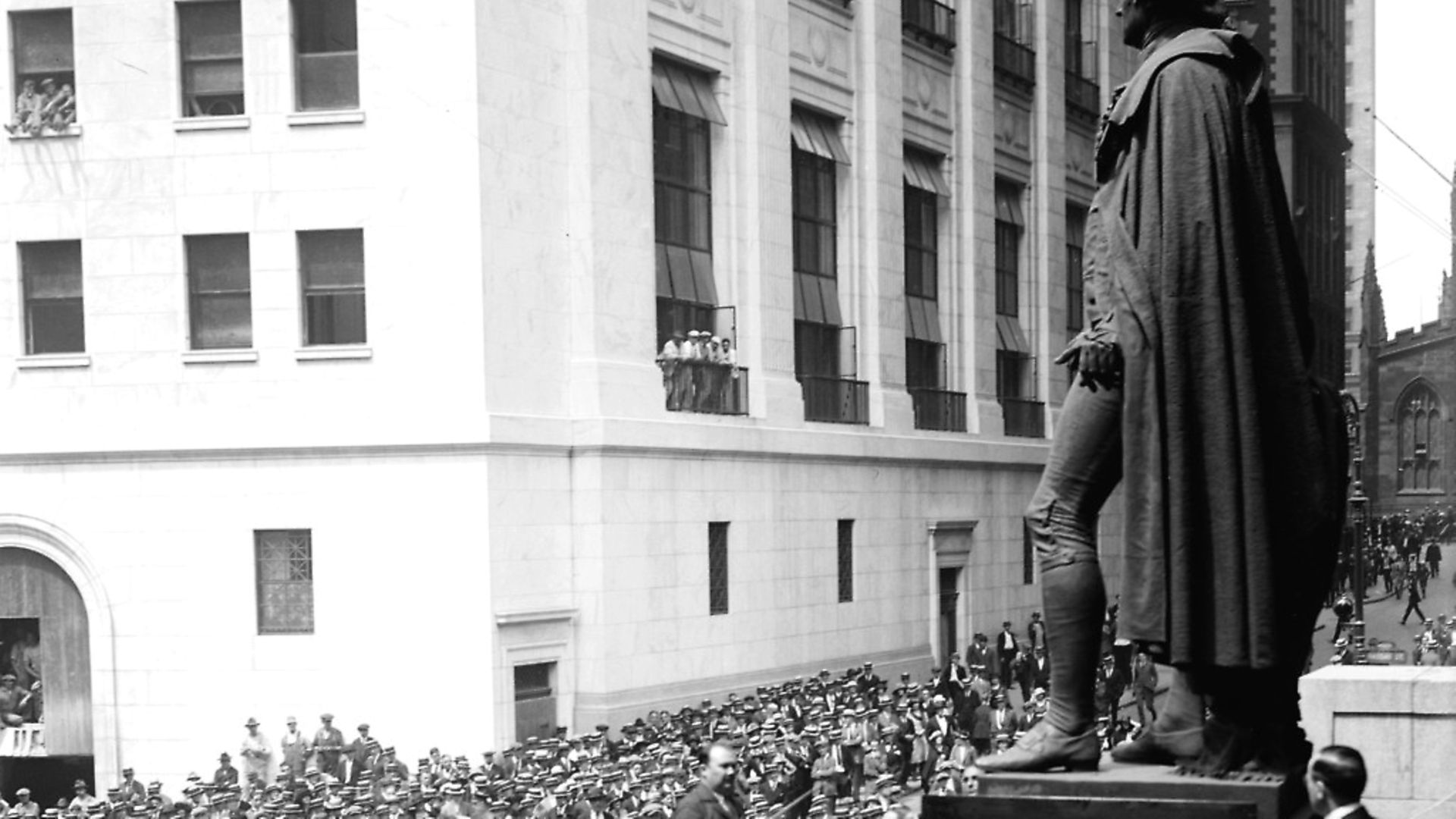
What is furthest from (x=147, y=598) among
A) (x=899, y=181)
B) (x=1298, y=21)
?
(x=1298, y=21)

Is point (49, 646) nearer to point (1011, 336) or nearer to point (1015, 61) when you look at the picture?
point (1011, 336)

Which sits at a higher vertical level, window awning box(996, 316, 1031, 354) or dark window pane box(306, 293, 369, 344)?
dark window pane box(306, 293, 369, 344)

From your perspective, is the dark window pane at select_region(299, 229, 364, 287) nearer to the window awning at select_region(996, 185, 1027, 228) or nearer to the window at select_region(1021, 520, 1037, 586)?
the window awning at select_region(996, 185, 1027, 228)

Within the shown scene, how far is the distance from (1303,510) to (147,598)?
2879cm

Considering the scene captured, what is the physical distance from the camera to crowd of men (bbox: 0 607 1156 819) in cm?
2298

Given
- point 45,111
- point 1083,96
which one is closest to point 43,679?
point 45,111

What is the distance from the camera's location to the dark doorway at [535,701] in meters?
33.5

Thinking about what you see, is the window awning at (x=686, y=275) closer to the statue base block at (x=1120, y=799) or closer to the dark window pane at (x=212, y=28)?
the dark window pane at (x=212, y=28)

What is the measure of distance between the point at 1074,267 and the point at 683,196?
1011 inches

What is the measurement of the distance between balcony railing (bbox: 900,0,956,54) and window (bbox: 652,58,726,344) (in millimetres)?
10252

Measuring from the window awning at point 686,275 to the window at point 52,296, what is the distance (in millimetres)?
10563

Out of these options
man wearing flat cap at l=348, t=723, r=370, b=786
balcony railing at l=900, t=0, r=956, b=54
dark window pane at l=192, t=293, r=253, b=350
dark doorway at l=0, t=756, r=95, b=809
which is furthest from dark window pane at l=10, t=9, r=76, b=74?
balcony railing at l=900, t=0, r=956, b=54

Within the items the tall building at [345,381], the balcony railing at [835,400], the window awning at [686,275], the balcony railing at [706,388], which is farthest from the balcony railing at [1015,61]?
the tall building at [345,381]

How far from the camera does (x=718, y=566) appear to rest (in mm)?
39500
